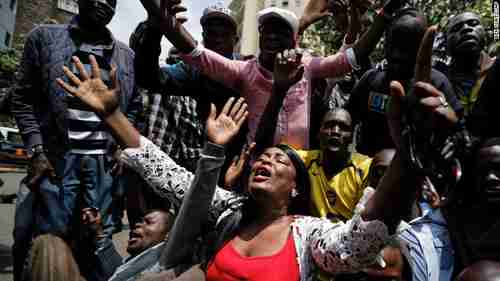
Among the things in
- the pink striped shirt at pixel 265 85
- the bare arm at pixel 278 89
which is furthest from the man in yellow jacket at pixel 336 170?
the bare arm at pixel 278 89

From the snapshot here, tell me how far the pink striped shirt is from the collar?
0.69m

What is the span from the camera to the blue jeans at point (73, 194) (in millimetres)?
2922

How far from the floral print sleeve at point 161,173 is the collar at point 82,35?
111 cm

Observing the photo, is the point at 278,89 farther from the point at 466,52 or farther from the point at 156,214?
the point at 466,52

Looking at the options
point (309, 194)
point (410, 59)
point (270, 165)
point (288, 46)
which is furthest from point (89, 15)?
point (410, 59)

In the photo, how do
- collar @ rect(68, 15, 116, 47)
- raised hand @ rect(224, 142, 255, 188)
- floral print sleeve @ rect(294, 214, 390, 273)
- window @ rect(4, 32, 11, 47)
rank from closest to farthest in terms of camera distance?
1. floral print sleeve @ rect(294, 214, 390, 273)
2. raised hand @ rect(224, 142, 255, 188)
3. collar @ rect(68, 15, 116, 47)
4. window @ rect(4, 32, 11, 47)

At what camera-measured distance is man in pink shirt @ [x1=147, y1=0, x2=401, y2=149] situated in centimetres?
283

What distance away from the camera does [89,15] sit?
310cm

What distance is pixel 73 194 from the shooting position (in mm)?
2980

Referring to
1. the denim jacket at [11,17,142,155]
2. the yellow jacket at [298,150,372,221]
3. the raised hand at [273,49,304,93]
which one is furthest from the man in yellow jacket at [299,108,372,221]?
the denim jacket at [11,17,142,155]

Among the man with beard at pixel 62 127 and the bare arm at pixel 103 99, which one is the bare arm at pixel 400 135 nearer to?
the bare arm at pixel 103 99

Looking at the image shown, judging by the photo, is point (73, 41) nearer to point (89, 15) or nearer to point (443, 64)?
point (89, 15)

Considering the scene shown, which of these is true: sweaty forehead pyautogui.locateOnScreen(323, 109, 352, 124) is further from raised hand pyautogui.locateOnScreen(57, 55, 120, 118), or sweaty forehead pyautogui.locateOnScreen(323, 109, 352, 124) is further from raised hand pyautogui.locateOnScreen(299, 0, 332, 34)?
raised hand pyautogui.locateOnScreen(57, 55, 120, 118)

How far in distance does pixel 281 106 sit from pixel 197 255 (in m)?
0.97
